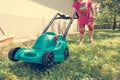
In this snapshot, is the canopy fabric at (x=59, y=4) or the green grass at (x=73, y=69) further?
the canopy fabric at (x=59, y=4)

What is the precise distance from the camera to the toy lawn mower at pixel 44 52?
5.81 meters

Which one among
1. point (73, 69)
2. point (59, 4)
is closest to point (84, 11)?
point (73, 69)

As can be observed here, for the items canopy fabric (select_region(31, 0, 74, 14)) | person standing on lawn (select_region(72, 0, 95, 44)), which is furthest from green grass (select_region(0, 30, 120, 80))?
canopy fabric (select_region(31, 0, 74, 14))

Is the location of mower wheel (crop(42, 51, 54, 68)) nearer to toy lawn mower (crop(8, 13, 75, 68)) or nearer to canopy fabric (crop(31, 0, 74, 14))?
toy lawn mower (crop(8, 13, 75, 68))

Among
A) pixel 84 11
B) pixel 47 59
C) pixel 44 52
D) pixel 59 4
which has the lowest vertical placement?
pixel 47 59

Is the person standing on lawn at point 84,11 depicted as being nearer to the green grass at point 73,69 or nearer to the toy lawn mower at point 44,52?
the green grass at point 73,69

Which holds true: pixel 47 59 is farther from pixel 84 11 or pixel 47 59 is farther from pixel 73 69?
pixel 84 11

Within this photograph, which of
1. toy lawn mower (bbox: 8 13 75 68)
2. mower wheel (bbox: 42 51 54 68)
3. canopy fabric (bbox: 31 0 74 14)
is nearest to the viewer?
mower wheel (bbox: 42 51 54 68)

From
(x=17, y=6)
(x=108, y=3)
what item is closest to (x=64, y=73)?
(x=17, y=6)

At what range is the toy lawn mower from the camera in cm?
581

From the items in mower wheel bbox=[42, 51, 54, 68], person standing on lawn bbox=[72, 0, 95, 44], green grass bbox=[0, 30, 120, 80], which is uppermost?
person standing on lawn bbox=[72, 0, 95, 44]

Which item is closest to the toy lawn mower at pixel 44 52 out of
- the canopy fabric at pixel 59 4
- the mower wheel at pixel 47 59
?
the mower wheel at pixel 47 59

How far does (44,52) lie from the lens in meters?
5.82

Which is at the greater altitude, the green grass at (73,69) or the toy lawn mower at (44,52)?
the toy lawn mower at (44,52)
